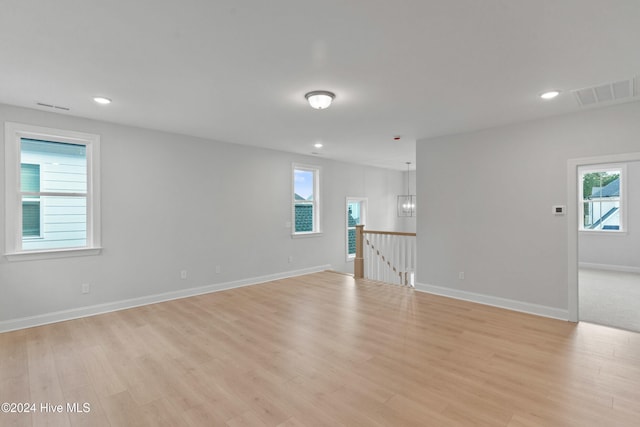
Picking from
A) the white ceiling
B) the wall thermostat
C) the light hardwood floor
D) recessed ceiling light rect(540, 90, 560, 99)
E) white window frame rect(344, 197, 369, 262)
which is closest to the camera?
the white ceiling

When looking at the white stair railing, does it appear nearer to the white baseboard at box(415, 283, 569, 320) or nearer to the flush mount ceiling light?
the white baseboard at box(415, 283, 569, 320)

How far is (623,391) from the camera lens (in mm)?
2316

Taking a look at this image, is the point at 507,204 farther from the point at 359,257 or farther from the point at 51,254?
the point at 51,254

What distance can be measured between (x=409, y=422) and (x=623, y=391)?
1795mm

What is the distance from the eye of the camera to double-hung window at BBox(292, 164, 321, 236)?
676 cm

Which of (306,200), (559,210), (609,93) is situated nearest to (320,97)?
(609,93)

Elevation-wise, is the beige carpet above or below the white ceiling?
below

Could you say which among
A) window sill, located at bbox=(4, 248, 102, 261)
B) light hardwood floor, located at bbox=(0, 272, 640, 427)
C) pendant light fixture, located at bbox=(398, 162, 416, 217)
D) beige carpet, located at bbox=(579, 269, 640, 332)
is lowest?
light hardwood floor, located at bbox=(0, 272, 640, 427)

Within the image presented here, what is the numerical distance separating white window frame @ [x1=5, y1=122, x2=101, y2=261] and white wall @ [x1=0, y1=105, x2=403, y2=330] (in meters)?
0.07

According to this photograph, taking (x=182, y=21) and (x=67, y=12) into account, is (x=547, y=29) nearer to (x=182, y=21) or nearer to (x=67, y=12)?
(x=182, y=21)

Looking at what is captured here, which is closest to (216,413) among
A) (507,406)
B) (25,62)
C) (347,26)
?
(507,406)

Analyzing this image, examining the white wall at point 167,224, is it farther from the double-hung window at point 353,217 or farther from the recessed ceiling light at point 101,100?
the double-hung window at point 353,217

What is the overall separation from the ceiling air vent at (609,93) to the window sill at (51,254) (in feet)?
20.3

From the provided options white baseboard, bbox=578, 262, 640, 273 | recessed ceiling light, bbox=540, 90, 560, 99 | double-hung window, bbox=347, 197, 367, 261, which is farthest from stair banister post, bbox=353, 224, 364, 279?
white baseboard, bbox=578, 262, 640, 273
